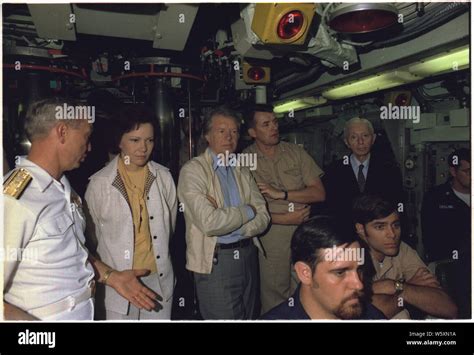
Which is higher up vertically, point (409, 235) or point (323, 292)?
point (323, 292)

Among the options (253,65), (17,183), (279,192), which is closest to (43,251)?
(17,183)

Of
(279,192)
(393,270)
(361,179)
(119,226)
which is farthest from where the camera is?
(361,179)

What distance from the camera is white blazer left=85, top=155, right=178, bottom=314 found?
2.10 m

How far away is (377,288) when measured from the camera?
5.96 ft

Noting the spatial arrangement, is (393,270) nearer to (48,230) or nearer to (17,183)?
(48,230)

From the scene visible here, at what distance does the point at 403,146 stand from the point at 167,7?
3325 millimetres

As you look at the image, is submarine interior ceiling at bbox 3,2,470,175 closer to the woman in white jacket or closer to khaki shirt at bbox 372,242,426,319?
the woman in white jacket

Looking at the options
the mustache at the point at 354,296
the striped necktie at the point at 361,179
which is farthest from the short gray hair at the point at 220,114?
the mustache at the point at 354,296

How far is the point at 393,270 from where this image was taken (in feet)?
6.56

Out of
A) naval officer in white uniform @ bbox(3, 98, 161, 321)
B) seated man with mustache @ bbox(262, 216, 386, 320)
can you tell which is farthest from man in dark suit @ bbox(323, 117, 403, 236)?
naval officer in white uniform @ bbox(3, 98, 161, 321)

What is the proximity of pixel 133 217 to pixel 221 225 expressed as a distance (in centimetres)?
54

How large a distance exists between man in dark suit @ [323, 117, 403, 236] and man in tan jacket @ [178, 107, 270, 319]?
896 mm
